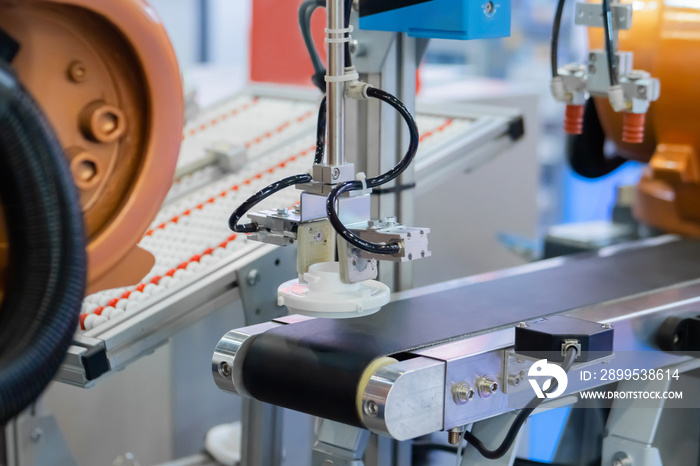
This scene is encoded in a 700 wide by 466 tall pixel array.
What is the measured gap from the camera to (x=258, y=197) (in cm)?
117

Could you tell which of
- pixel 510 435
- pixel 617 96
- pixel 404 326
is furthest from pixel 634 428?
pixel 617 96

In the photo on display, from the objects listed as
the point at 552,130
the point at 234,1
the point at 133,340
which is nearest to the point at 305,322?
the point at 133,340

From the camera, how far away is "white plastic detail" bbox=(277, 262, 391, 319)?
3.81ft

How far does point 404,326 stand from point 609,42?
0.58 meters

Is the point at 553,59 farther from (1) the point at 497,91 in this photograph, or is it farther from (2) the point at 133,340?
(1) the point at 497,91

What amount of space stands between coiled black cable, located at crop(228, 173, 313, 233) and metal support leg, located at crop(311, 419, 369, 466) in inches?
12.4

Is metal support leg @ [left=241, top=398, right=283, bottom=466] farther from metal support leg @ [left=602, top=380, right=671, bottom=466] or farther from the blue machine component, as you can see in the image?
the blue machine component

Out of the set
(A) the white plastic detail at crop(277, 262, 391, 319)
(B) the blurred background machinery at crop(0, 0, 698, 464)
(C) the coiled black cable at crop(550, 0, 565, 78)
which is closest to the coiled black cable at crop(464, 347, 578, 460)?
(B) the blurred background machinery at crop(0, 0, 698, 464)

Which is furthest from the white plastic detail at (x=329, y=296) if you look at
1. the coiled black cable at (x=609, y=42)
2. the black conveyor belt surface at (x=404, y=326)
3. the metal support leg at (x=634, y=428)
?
the coiled black cable at (x=609, y=42)

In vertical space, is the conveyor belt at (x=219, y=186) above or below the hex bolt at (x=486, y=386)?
above

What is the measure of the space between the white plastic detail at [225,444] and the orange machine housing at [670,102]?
97cm

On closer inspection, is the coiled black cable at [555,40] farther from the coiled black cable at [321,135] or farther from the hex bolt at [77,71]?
the hex bolt at [77,71]

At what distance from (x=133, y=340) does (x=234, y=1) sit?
489 centimetres

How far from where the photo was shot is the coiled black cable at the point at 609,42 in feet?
4.99
